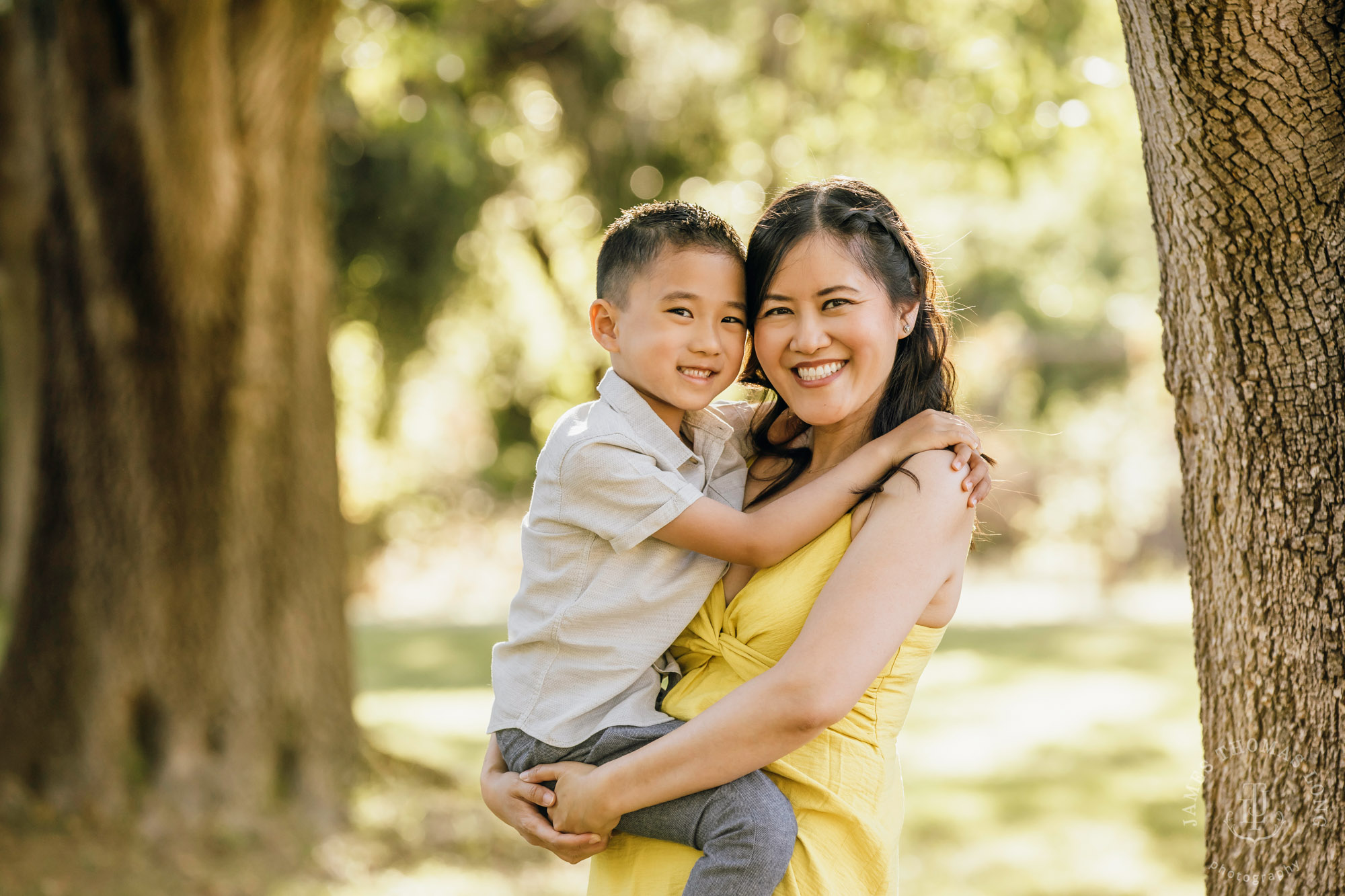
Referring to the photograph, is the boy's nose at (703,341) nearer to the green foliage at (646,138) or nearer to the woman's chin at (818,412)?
the woman's chin at (818,412)

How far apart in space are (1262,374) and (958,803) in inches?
207

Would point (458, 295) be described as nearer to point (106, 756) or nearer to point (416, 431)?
point (106, 756)

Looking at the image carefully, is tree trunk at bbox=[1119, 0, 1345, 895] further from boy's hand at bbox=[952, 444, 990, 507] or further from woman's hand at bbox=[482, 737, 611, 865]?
woman's hand at bbox=[482, 737, 611, 865]

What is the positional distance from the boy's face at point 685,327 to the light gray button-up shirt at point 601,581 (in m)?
0.08

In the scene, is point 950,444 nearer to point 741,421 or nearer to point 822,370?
point 822,370

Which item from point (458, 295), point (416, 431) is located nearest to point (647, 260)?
point (458, 295)

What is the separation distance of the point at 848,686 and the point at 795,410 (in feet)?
1.79

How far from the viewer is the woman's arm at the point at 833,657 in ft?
5.89

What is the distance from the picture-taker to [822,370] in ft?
6.85

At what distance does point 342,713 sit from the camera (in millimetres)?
5711

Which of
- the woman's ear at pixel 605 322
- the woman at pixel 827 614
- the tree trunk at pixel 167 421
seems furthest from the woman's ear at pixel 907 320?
the tree trunk at pixel 167 421

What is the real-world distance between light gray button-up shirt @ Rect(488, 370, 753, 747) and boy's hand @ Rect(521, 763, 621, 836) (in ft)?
0.18

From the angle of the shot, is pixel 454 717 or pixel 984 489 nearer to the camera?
pixel 984 489

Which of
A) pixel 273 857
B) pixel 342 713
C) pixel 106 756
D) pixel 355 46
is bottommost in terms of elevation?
pixel 273 857
